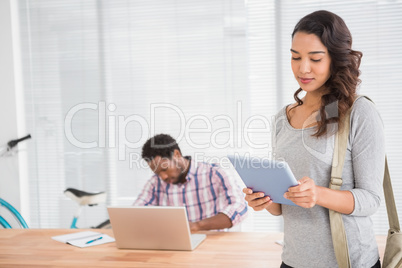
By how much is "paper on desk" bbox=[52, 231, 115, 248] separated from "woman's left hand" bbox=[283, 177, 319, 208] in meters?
1.39

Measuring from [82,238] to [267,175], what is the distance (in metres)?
1.47

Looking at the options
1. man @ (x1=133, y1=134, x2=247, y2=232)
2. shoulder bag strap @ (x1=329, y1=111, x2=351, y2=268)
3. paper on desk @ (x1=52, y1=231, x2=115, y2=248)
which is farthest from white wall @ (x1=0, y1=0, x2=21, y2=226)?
shoulder bag strap @ (x1=329, y1=111, x2=351, y2=268)

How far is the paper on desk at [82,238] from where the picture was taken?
227cm

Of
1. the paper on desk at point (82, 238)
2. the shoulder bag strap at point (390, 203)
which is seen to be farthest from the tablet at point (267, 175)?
the paper on desk at point (82, 238)

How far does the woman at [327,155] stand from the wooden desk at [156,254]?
594 mm

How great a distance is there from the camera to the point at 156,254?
2055mm

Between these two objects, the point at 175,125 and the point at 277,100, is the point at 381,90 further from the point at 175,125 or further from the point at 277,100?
the point at 175,125

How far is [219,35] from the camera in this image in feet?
12.1

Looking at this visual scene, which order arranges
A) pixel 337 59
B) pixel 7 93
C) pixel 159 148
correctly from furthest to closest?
pixel 7 93 < pixel 159 148 < pixel 337 59

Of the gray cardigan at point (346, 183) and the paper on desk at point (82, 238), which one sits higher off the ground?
the gray cardigan at point (346, 183)

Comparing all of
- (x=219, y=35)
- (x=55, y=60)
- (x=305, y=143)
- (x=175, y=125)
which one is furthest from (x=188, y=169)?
(x=55, y=60)

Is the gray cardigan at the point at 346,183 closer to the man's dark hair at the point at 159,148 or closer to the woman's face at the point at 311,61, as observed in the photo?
the woman's face at the point at 311,61

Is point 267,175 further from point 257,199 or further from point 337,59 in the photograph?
point 337,59

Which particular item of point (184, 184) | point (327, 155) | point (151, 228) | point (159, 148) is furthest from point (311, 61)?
point (184, 184)
